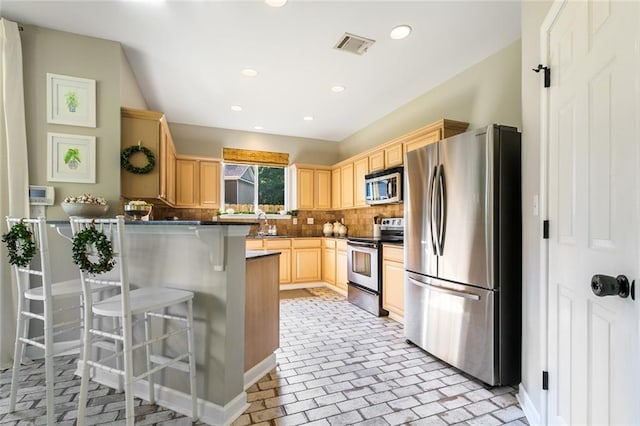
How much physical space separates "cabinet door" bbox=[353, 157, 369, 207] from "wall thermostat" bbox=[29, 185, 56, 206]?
378cm

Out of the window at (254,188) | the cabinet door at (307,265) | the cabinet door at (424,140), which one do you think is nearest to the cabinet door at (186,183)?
the window at (254,188)

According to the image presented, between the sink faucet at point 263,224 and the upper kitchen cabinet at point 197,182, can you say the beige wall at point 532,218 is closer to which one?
the sink faucet at point 263,224

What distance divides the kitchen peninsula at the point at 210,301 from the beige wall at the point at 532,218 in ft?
5.70

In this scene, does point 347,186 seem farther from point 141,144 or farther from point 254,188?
point 141,144

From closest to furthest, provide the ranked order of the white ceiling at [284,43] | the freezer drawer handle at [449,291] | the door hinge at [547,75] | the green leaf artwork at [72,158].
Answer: the door hinge at [547,75]
the freezer drawer handle at [449,291]
the white ceiling at [284,43]
the green leaf artwork at [72,158]

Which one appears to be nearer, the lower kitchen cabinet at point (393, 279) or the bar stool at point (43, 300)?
the bar stool at point (43, 300)

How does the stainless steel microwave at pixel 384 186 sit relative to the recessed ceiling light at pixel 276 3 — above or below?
below

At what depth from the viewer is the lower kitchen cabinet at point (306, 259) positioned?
17.6ft

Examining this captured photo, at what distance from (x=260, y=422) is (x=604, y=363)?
1676mm

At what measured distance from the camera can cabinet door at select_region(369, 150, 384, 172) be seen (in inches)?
171

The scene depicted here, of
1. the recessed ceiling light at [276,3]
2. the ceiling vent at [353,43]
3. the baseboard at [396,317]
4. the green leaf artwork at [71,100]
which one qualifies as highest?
the recessed ceiling light at [276,3]

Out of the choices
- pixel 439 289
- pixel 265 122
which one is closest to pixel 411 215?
pixel 439 289

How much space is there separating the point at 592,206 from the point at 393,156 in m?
2.98

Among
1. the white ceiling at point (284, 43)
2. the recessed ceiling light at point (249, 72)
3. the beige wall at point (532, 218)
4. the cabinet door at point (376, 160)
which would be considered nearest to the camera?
the beige wall at point (532, 218)
